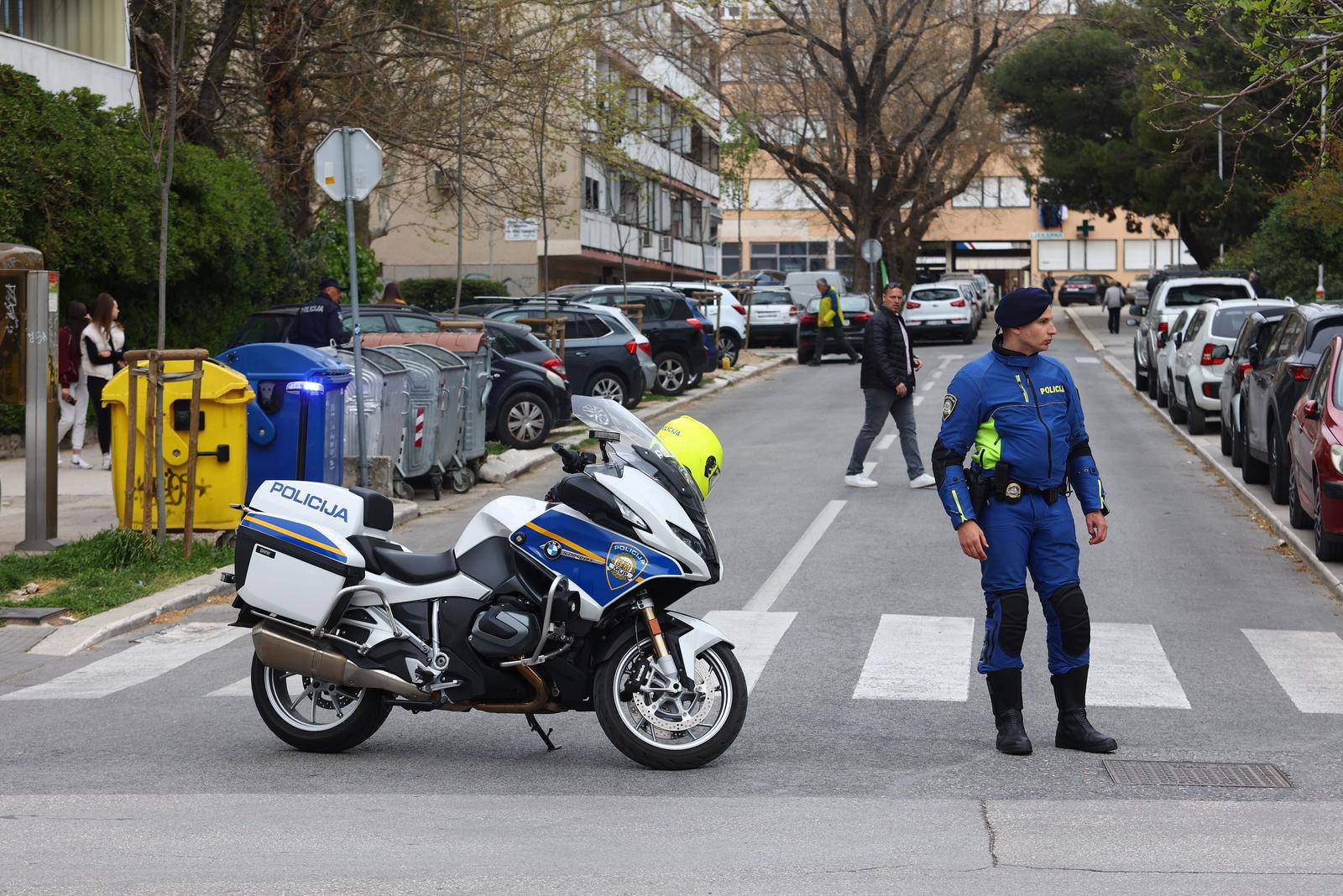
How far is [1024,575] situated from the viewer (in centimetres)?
705

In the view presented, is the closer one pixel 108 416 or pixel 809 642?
pixel 809 642

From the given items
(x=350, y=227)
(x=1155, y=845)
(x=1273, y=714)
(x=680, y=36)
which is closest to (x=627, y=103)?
(x=680, y=36)

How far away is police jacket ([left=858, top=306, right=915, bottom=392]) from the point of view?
53.6ft

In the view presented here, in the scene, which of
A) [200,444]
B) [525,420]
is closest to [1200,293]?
[525,420]

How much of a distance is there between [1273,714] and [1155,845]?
260 cm

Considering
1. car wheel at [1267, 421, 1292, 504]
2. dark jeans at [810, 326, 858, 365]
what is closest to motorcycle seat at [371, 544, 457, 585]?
car wheel at [1267, 421, 1292, 504]

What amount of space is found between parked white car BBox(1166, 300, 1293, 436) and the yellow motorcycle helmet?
15350 millimetres

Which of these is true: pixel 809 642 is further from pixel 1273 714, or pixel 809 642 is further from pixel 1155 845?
pixel 1155 845

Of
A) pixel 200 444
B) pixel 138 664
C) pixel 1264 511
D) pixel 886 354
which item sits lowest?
pixel 138 664

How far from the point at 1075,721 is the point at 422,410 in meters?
9.76

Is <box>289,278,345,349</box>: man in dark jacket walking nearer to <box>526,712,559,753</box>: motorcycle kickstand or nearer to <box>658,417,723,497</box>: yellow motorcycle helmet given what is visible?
<box>526,712,559,753</box>: motorcycle kickstand

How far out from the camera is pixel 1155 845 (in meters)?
5.71

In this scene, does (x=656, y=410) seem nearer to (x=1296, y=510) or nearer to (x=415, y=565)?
(x=1296, y=510)

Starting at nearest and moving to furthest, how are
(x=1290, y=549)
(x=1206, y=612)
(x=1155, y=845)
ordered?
(x=1155, y=845) → (x=1206, y=612) → (x=1290, y=549)
